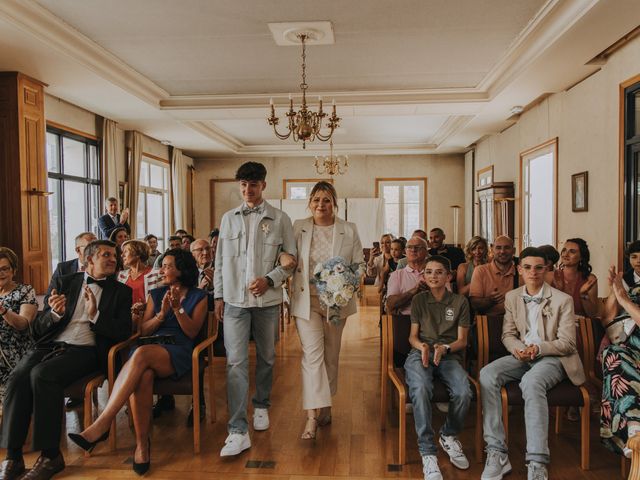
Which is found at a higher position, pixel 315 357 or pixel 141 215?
pixel 141 215

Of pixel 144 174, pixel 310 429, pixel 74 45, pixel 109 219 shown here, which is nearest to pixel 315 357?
pixel 310 429

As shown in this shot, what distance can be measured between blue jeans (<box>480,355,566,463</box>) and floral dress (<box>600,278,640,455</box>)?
252mm

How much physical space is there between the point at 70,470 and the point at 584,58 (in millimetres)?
5676

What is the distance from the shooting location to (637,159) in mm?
5023

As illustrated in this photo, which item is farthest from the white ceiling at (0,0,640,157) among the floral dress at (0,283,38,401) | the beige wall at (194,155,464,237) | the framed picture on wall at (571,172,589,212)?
the beige wall at (194,155,464,237)

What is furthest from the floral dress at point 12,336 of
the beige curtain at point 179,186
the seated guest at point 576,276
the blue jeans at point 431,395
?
the beige curtain at point 179,186

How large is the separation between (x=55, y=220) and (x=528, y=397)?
6.82 m

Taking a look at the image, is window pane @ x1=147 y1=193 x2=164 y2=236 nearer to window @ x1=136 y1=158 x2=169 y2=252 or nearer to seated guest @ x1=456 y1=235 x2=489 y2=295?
window @ x1=136 y1=158 x2=169 y2=252

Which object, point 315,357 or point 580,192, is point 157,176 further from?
point 315,357

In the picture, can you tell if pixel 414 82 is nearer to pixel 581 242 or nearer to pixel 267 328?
pixel 581 242

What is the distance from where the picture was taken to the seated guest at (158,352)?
2.99 meters

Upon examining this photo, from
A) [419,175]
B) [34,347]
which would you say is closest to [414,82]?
[34,347]

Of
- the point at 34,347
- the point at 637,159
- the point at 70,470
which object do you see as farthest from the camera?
the point at 637,159

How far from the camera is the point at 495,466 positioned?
2885mm
